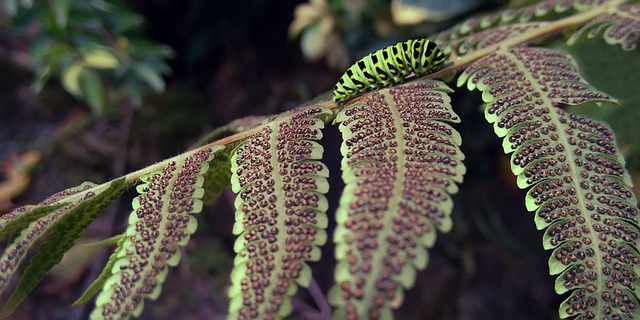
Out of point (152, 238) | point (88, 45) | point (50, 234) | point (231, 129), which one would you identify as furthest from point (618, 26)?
point (88, 45)

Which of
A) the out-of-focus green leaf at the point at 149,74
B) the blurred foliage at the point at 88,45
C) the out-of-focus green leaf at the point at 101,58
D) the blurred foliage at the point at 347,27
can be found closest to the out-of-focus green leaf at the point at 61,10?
the blurred foliage at the point at 88,45

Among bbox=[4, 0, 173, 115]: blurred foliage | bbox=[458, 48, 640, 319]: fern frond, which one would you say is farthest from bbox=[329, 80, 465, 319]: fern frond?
bbox=[4, 0, 173, 115]: blurred foliage

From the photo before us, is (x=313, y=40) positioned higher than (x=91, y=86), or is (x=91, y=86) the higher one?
(x=313, y=40)

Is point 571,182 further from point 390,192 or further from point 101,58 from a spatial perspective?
point 101,58

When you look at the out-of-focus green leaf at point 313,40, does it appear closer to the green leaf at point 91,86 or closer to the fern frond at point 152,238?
the green leaf at point 91,86

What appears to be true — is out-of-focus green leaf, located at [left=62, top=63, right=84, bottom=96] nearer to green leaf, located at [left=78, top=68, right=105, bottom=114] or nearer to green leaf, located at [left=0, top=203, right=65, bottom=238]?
green leaf, located at [left=78, top=68, right=105, bottom=114]

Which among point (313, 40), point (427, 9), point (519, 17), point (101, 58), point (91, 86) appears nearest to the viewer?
point (519, 17)

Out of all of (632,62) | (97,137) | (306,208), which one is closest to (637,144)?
(632,62)
